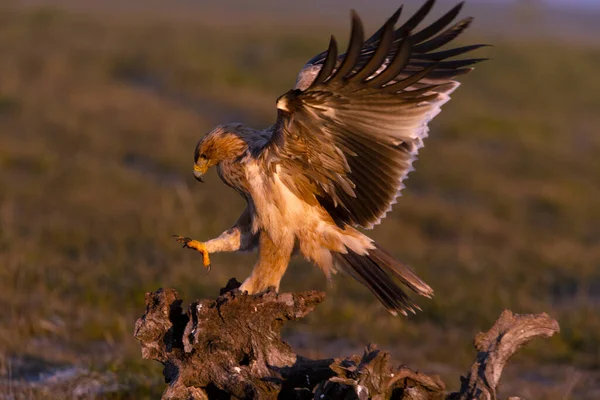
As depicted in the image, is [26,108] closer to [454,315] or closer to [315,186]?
[454,315]

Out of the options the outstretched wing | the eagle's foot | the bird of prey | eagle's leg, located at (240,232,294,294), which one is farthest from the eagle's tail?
the eagle's foot

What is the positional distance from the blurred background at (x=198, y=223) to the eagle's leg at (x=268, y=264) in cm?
41

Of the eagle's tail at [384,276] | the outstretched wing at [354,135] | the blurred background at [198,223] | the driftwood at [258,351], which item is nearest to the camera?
the driftwood at [258,351]

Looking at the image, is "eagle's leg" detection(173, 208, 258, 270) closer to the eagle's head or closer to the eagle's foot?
the eagle's foot

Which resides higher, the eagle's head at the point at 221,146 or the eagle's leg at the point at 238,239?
the eagle's head at the point at 221,146

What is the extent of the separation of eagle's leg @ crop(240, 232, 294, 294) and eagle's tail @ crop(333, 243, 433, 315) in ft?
0.86

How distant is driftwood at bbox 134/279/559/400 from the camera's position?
3340 mm

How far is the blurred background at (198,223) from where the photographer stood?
6.20 meters

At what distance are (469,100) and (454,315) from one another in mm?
17555

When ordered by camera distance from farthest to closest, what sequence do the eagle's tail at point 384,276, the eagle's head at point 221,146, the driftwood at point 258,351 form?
A: the eagle's head at point 221,146 < the eagle's tail at point 384,276 < the driftwood at point 258,351

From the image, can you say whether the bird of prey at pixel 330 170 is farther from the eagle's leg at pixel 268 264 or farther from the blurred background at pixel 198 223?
the blurred background at pixel 198 223

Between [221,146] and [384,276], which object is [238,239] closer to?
[221,146]

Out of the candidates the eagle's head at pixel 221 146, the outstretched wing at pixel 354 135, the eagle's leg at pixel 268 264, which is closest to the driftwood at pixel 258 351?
the eagle's leg at pixel 268 264

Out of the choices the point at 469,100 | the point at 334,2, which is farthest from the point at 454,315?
the point at 334,2
